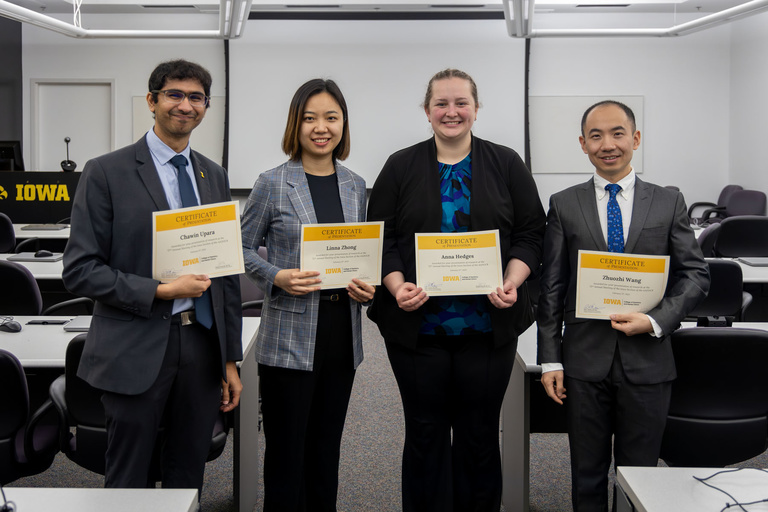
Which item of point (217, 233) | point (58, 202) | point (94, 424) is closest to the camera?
point (217, 233)

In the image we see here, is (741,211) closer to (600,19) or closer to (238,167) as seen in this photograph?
(600,19)

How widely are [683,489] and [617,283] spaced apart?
2.19 ft

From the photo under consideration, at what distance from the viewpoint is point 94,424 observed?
211 centimetres

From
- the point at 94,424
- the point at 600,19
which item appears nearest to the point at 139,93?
the point at 600,19

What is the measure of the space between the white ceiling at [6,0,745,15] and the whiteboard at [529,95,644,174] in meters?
1.18

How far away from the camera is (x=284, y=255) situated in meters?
2.05

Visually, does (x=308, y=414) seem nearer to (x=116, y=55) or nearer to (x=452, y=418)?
(x=452, y=418)

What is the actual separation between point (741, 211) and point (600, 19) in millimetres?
3191

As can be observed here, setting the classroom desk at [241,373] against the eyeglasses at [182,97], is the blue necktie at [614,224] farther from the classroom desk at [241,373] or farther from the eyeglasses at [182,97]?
the classroom desk at [241,373]

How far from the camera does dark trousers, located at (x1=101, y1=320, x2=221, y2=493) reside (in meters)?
1.70

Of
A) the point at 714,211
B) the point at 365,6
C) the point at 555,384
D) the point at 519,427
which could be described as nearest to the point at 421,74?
the point at 365,6

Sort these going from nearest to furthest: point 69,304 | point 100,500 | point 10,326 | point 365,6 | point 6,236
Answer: point 100,500
point 10,326
point 69,304
point 6,236
point 365,6

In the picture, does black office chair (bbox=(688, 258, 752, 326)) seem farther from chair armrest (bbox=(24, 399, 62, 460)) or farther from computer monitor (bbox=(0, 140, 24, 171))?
computer monitor (bbox=(0, 140, 24, 171))

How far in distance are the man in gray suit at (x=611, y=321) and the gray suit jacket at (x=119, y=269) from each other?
115 cm
